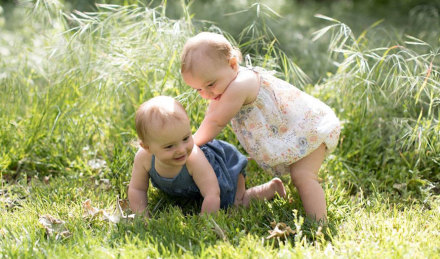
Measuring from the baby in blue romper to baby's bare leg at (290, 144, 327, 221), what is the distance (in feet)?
0.59

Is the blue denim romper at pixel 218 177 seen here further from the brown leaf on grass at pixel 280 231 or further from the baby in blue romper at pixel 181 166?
the brown leaf on grass at pixel 280 231

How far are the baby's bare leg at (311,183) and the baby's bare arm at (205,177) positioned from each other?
0.41 metres

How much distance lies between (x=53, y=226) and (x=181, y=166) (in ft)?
2.17

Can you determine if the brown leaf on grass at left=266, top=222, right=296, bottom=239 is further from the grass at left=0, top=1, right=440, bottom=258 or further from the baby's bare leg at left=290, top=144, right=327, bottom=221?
the baby's bare leg at left=290, top=144, right=327, bottom=221

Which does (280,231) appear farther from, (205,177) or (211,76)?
(211,76)

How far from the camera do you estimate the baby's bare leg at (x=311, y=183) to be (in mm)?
2279

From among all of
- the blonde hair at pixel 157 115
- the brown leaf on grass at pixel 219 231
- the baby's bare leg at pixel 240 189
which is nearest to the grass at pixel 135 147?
the brown leaf on grass at pixel 219 231

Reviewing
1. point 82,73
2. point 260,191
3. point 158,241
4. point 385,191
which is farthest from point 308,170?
point 82,73

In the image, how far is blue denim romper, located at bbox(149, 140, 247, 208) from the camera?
240 centimetres

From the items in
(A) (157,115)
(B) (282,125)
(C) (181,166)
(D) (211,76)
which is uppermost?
(D) (211,76)

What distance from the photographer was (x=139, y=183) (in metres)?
2.47

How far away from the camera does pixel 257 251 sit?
1.92 meters

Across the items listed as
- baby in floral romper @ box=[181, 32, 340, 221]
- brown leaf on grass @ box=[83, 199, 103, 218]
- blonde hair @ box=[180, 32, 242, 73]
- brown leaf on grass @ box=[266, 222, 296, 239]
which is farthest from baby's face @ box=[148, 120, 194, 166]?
brown leaf on grass @ box=[266, 222, 296, 239]

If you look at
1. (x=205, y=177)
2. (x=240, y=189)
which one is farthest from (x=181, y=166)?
(x=240, y=189)
